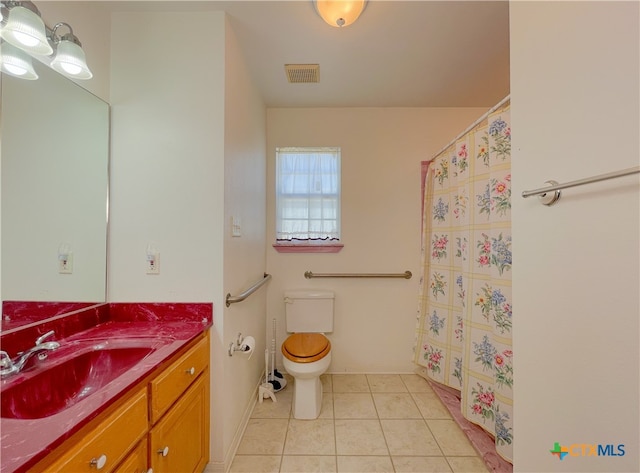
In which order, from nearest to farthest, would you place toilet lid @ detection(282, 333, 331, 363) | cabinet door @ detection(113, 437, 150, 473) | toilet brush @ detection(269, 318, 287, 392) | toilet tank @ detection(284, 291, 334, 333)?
cabinet door @ detection(113, 437, 150, 473) → toilet lid @ detection(282, 333, 331, 363) → toilet brush @ detection(269, 318, 287, 392) → toilet tank @ detection(284, 291, 334, 333)

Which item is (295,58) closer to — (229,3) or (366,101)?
(229,3)

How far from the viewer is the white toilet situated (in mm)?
1704

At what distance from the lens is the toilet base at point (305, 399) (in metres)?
1.73

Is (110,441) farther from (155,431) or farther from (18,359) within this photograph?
(18,359)

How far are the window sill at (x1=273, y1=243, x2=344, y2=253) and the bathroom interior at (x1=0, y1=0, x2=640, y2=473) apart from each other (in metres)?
0.04

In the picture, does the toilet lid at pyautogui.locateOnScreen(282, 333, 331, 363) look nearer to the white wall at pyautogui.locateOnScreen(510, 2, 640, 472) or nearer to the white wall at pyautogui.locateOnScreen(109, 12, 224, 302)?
the white wall at pyautogui.locateOnScreen(109, 12, 224, 302)

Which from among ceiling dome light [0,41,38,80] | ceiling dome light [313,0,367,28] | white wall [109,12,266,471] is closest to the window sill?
white wall [109,12,266,471]

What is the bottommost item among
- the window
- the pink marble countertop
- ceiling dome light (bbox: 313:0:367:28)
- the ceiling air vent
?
the pink marble countertop

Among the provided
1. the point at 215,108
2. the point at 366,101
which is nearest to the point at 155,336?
the point at 215,108

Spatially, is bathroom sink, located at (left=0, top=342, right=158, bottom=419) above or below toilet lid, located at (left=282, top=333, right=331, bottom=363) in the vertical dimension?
above

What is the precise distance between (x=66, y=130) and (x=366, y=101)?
79.9 inches

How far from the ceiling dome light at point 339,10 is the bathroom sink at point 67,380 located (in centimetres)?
174

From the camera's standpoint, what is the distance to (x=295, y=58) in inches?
66.6

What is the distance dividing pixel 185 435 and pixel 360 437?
3.41ft
